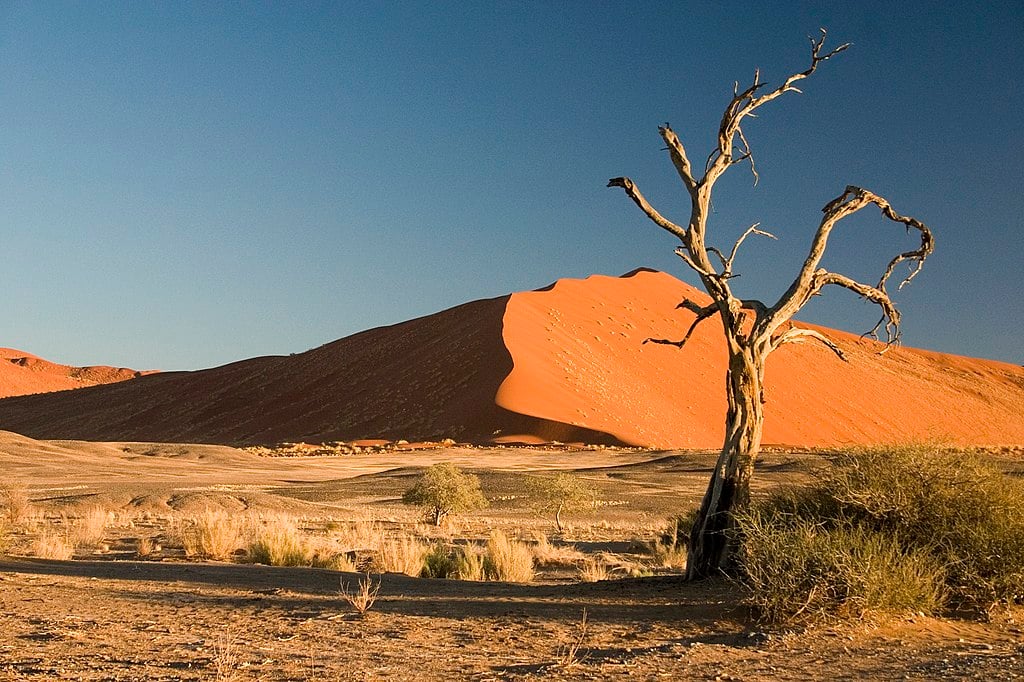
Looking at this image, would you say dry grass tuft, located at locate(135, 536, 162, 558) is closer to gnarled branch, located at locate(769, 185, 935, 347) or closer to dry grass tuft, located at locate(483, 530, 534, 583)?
dry grass tuft, located at locate(483, 530, 534, 583)

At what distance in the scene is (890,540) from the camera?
9555 mm

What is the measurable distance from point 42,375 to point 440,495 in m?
153

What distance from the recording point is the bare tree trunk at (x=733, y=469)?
36.5 ft

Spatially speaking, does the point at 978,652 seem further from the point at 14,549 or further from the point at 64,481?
the point at 64,481

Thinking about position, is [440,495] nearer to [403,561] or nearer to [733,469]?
[403,561]

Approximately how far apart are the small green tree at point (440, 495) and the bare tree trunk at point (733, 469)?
46.9 feet

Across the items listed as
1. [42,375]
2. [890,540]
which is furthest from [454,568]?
[42,375]

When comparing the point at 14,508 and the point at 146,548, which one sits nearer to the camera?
the point at 146,548

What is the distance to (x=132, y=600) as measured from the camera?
10602mm

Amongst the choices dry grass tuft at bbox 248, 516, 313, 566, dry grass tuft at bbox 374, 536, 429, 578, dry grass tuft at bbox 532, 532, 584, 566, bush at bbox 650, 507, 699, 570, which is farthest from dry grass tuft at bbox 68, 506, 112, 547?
bush at bbox 650, 507, 699, 570

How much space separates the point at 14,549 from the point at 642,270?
322ft

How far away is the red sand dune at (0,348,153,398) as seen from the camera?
149 meters

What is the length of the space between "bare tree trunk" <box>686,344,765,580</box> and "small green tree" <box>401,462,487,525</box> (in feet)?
46.9

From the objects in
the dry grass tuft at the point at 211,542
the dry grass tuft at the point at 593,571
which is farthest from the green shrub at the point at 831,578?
the dry grass tuft at the point at 211,542
